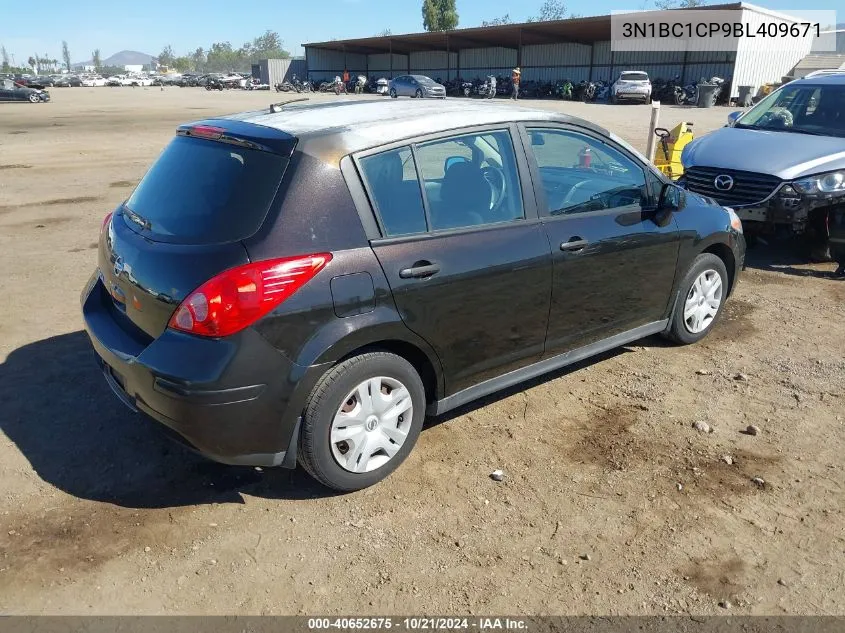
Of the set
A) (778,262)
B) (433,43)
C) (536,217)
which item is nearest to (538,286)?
(536,217)

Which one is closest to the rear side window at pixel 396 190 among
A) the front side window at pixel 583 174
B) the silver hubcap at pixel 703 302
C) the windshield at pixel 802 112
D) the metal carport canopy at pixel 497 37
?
the front side window at pixel 583 174

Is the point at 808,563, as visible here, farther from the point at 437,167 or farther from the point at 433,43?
the point at 433,43

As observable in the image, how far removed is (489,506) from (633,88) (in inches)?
1449

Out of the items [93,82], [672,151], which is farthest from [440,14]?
[672,151]

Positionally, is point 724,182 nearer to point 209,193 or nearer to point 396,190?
point 396,190

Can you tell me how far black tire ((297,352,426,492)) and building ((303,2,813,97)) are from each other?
38469 mm

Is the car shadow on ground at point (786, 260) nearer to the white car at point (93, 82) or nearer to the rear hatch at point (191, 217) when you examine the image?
the rear hatch at point (191, 217)

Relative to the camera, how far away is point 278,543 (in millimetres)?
3008

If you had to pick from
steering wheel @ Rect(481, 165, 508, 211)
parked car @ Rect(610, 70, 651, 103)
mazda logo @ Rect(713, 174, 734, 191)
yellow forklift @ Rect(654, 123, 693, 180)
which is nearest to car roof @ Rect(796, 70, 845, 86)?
yellow forklift @ Rect(654, 123, 693, 180)

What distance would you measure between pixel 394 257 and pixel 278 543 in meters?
1.41

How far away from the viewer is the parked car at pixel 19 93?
42156mm

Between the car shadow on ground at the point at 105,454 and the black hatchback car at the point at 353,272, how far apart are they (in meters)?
0.47

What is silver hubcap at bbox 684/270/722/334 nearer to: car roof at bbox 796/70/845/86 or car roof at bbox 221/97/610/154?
car roof at bbox 221/97/610/154

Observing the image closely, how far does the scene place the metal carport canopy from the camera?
43.2 meters
